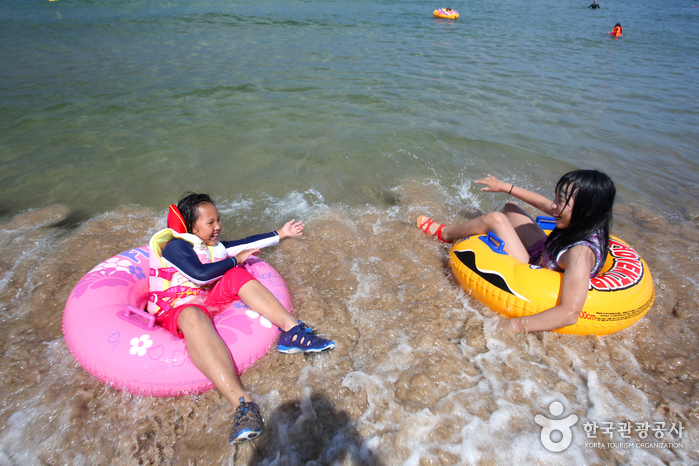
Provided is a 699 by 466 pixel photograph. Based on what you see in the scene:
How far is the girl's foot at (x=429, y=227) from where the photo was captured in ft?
15.2

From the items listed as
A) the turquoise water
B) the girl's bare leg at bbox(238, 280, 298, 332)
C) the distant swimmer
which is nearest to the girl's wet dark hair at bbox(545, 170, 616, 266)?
the girl's bare leg at bbox(238, 280, 298, 332)

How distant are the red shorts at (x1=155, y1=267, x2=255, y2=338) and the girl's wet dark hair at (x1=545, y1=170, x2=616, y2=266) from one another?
2688 millimetres

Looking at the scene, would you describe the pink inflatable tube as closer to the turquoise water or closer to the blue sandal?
the blue sandal

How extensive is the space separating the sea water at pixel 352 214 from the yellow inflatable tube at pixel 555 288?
229 millimetres

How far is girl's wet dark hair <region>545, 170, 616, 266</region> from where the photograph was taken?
288cm

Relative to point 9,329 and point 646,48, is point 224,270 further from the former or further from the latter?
point 646,48

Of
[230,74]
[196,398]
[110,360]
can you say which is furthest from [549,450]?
[230,74]

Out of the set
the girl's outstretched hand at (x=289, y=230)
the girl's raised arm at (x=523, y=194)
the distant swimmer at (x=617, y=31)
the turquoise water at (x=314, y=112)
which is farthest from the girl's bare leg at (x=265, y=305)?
the distant swimmer at (x=617, y=31)

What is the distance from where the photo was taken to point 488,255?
3486 millimetres

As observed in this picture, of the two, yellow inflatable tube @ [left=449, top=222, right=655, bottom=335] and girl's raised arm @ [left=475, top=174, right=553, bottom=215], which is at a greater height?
girl's raised arm @ [left=475, top=174, right=553, bottom=215]

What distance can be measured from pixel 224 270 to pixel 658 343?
3843 millimetres

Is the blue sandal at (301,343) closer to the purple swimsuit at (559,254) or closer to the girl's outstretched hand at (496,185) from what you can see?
the purple swimsuit at (559,254)

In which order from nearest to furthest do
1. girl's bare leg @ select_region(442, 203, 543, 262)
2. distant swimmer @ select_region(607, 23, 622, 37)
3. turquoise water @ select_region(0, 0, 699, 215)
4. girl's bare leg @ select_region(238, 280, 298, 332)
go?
girl's bare leg @ select_region(238, 280, 298, 332) → girl's bare leg @ select_region(442, 203, 543, 262) → turquoise water @ select_region(0, 0, 699, 215) → distant swimmer @ select_region(607, 23, 622, 37)

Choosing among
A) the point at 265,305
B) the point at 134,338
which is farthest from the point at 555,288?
the point at 134,338
